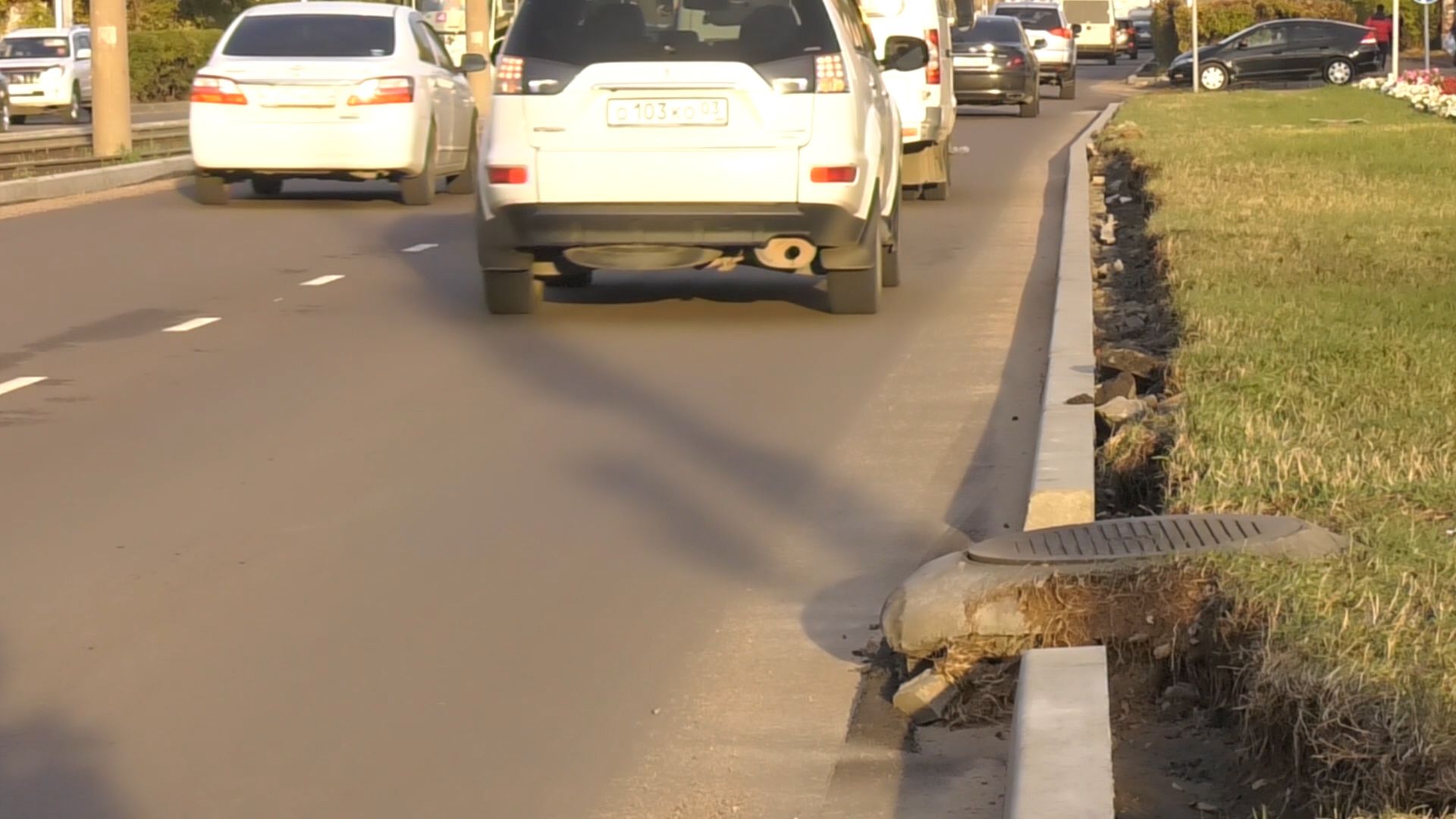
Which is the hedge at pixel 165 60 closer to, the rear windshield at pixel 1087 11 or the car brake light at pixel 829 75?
the rear windshield at pixel 1087 11

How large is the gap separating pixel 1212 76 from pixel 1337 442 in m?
44.2

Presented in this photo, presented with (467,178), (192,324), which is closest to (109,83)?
(467,178)

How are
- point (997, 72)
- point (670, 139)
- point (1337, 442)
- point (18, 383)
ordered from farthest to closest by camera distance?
point (997, 72) → point (670, 139) → point (18, 383) → point (1337, 442)

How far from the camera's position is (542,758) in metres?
4.98

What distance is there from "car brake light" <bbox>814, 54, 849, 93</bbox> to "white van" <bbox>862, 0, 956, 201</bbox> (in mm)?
7085

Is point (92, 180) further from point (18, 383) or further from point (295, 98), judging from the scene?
point (18, 383)

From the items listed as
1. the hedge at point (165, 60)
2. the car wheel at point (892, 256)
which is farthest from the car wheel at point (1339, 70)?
the car wheel at point (892, 256)

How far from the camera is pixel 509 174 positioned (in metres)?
11.4

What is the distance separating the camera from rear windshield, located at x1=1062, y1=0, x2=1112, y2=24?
74625 millimetres

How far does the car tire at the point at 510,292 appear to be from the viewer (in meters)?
12.0

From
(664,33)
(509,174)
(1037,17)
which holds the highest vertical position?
(1037,17)

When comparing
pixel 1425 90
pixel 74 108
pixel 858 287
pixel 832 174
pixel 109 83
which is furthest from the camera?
pixel 74 108

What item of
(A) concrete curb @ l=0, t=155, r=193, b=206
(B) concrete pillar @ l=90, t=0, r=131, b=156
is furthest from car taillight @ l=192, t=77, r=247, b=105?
(B) concrete pillar @ l=90, t=0, r=131, b=156

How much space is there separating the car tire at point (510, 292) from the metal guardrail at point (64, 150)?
11.6 m
